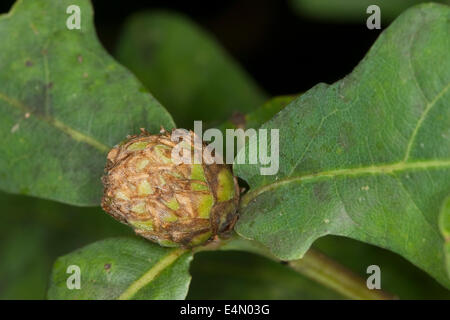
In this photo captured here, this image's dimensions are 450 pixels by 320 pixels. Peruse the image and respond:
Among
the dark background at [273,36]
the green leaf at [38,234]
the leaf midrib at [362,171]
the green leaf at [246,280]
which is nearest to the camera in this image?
the leaf midrib at [362,171]

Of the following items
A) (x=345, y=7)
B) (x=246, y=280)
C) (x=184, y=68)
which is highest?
(x=345, y=7)

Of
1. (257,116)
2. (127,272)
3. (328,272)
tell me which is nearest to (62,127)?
(127,272)

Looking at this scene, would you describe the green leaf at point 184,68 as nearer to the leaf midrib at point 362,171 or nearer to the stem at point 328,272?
the stem at point 328,272

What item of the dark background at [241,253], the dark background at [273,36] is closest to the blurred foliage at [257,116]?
the dark background at [241,253]

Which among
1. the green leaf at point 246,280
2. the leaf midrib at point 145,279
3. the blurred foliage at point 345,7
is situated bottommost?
the green leaf at point 246,280

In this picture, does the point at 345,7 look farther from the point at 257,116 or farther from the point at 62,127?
the point at 62,127

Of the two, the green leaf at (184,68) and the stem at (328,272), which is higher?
the green leaf at (184,68)

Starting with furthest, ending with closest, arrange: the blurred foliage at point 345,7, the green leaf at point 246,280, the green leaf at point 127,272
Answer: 1. the green leaf at point 246,280
2. the blurred foliage at point 345,7
3. the green leaf at point 127,272
